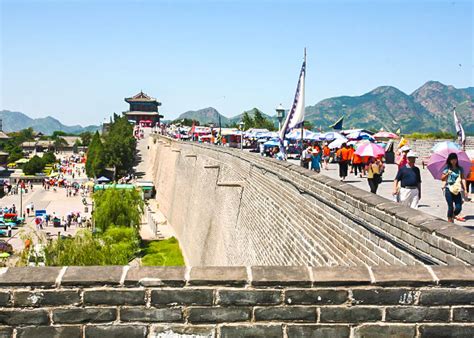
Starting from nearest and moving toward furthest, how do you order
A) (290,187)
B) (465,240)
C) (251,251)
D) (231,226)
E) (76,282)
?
(76,282) < (465,240) < (290,187) < (251,251) < (231,226)

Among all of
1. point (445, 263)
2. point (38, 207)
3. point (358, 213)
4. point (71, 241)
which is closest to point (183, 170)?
point (71, 241)

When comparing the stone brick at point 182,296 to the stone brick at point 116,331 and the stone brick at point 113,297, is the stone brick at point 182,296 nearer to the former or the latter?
the stone brick at point 113,297

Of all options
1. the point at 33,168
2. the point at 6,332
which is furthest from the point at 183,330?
the point at 33,168

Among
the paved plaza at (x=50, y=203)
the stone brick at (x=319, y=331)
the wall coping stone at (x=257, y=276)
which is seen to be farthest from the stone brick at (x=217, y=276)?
the paved plaza at (x=50, y=203)

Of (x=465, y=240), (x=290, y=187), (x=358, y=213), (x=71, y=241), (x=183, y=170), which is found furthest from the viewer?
(x=183, y=170)

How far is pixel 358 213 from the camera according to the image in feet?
23.2

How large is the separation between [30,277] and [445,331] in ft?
9.14

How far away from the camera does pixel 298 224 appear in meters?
10.7

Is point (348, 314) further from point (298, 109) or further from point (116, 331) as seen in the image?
point (298, 109)

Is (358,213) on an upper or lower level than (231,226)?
upper

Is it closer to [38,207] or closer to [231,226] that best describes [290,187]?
[231,226]

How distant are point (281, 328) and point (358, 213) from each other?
3.73 meters

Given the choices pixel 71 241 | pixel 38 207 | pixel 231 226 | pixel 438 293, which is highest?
pixel 438 293

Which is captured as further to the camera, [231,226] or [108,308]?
[231,226]
